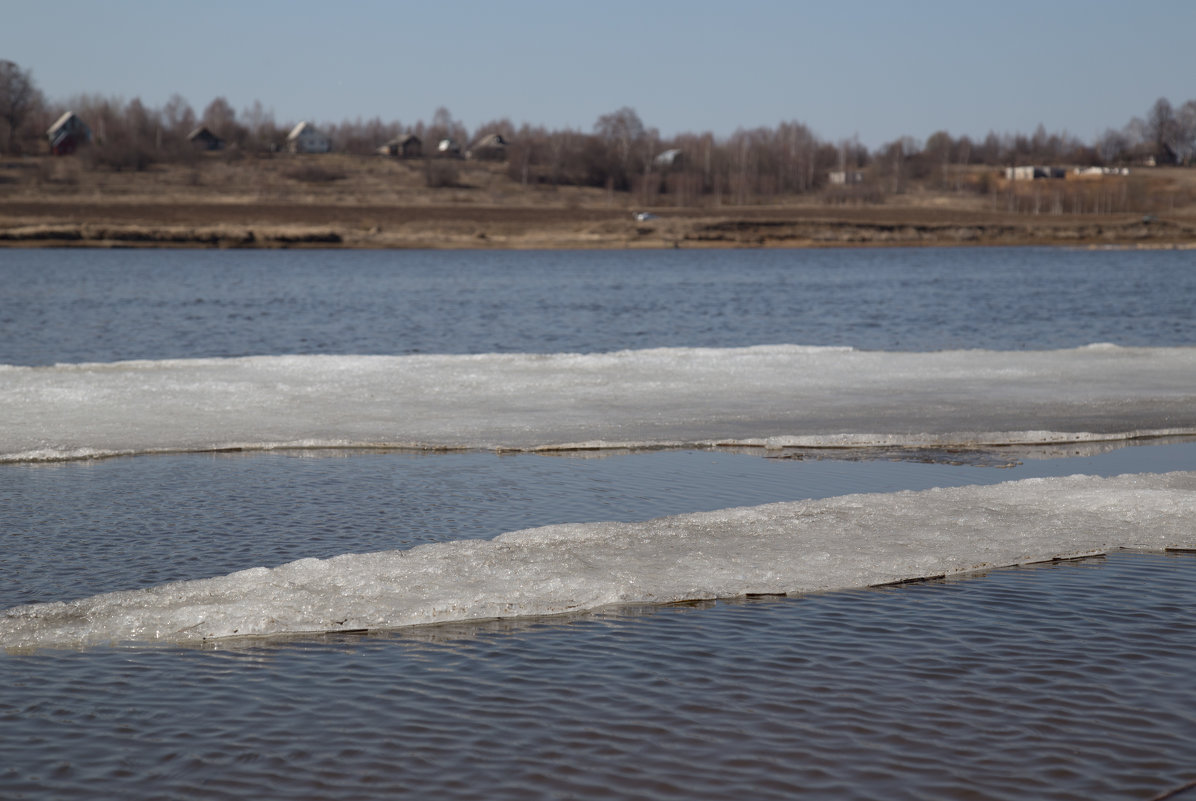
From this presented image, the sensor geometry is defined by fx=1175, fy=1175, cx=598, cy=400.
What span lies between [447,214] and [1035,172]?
9287cm

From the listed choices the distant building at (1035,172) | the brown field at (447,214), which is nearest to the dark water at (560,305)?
the brown field at (447,214)

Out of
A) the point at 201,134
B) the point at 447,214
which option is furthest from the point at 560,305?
the point at 201,134

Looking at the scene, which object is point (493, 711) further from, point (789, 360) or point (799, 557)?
point (789, 360)

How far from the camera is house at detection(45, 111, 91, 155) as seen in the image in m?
135

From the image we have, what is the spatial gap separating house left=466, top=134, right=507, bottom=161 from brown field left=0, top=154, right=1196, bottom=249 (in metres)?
27.9

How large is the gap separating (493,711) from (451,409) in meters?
9.62

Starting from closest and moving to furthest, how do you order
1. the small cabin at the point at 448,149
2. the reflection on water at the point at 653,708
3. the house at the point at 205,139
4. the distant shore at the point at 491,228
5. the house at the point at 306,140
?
the reflection on water at the point at 653,708
the distant shore at the point at 491,228
the house at the point at 205,139
the house at the point at 306,140
the small cabin at the point at 448,149

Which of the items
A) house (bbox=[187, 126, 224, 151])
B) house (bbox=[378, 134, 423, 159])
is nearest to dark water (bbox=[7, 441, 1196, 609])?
house (bbox=[187, 126, 224, 151])

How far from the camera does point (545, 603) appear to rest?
7285 millimetres

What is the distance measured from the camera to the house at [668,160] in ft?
485

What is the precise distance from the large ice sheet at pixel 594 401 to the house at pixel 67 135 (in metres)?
131

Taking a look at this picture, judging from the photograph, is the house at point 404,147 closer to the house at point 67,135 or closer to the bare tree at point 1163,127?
the house at point 67,135

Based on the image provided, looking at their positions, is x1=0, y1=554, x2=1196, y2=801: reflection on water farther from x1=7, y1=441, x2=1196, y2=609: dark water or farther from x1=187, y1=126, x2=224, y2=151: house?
x1=187, y1=126, x2=224, y2=151: house

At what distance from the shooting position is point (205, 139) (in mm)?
152500
